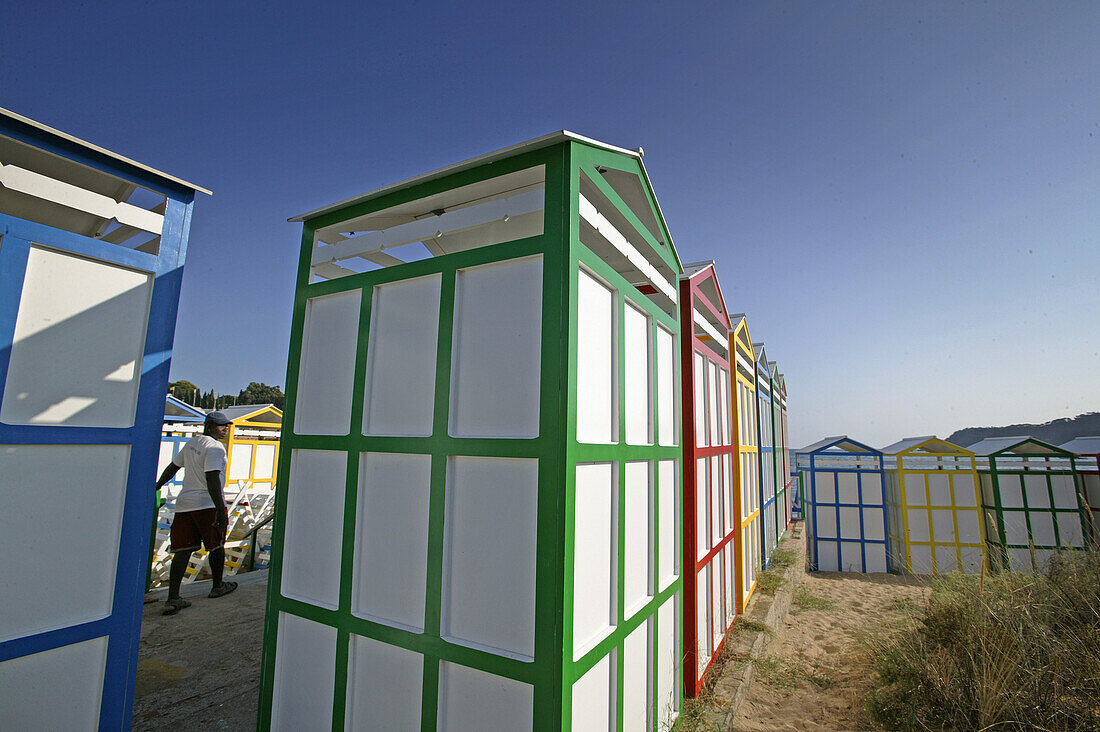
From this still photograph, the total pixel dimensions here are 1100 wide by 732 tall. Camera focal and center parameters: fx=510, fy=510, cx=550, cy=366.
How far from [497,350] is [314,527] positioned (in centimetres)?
165

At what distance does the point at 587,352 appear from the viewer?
269 cm

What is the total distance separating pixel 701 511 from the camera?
15.7 feet

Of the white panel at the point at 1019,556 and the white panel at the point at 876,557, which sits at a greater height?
the white panel at the point at 1019,556

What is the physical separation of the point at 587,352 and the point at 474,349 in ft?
1.94

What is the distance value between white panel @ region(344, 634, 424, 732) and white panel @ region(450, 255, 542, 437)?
1218 mm

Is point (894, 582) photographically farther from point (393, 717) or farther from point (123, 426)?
point (123, 426)

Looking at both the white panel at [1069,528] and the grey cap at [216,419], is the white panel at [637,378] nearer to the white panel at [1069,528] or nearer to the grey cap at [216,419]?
the grey cap at [216,419]

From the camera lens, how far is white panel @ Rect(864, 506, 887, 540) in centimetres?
1020

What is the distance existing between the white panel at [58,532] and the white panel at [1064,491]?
12917 mm

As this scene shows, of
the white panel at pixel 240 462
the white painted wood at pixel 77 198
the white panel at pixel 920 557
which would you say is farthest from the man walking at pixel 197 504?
the white panel at pixel 920 557

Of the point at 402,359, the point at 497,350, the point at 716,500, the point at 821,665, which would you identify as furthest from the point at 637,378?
the point at 821,665

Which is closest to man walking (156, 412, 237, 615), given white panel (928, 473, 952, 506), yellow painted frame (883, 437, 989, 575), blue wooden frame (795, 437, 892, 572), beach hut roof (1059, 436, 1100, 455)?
blue wooden frame (795, 437, 892, 572)

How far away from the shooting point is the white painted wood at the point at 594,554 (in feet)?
8.09

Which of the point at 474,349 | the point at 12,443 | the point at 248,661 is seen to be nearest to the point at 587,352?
the point at 474,349
